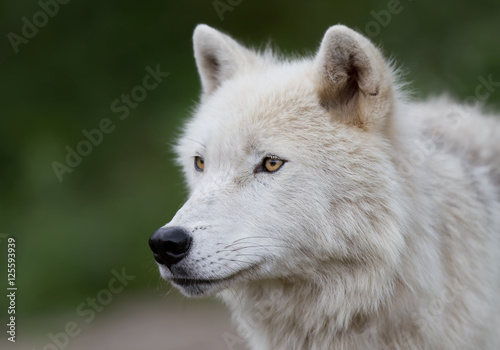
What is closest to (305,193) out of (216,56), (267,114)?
(267,114)

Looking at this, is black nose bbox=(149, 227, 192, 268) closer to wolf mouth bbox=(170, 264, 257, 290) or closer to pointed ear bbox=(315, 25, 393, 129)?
wolf mouth bbox=(170, 264, 257, 290)

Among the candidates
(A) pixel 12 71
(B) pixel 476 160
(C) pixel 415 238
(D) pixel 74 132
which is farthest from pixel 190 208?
(A) pixel 12 71

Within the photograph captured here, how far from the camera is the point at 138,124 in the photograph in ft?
34.1

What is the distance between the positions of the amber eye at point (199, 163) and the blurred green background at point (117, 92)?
522cm

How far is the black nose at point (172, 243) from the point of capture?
10.0 feet

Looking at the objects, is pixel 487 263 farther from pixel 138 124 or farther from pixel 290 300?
pixel 138 124

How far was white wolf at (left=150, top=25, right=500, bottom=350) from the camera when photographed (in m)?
3.23

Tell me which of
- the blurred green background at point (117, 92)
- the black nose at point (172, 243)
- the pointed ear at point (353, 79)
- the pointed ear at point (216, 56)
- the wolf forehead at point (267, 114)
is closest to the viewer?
the black nose at point (172, 243)

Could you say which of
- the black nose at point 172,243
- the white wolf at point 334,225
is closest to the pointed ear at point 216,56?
the white wolf at point 334,225

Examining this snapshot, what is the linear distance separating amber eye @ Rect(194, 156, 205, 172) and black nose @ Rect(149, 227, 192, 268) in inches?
→ 29.1

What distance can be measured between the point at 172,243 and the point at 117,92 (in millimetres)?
7556

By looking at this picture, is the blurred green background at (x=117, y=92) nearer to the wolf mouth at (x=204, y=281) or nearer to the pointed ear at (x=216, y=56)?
the pointed ear at (x=216, y=56)

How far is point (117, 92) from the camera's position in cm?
1019

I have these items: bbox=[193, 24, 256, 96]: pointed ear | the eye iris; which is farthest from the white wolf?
bbox=[193, 24, 256, 96]: pointed ear
